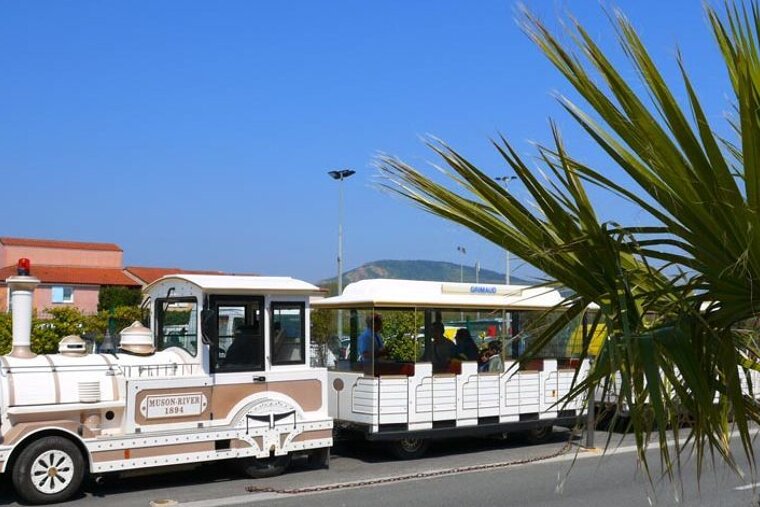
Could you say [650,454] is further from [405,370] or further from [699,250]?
[699,250]

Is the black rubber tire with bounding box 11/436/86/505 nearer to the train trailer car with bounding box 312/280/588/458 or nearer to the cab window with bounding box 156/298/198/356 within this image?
the cab window with bounding box 156/298/198/356

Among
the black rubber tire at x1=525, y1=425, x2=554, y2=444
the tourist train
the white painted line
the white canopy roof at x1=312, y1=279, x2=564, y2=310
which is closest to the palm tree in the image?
the tourist train

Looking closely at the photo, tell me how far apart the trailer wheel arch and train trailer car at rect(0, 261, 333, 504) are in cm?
1

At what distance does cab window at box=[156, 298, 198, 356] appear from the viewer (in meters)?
11.2

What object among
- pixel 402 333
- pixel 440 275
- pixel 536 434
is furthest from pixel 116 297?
pixel 536 434

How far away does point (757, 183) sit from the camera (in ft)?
7.56

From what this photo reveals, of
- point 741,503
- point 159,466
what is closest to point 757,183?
point 741,503

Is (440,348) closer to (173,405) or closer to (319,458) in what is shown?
(319,458)

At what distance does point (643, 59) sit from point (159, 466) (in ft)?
29.8

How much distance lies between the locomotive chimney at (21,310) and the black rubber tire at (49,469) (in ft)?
3.64

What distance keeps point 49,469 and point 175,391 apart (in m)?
1.62

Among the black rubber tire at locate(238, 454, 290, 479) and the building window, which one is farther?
the building window

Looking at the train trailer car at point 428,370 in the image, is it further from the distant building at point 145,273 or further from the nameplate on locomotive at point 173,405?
the distant building at point 145,273

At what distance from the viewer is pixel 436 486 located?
10836 mm
